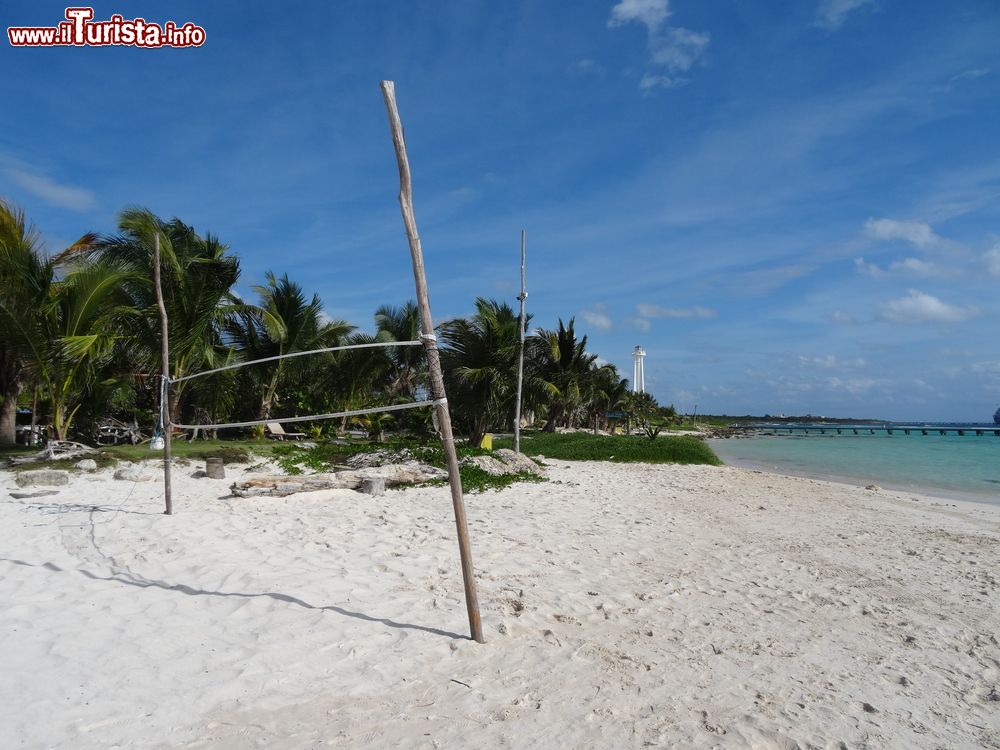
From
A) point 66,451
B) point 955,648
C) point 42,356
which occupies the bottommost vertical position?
point 955,648

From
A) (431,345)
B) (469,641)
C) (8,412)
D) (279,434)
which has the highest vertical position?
(431,345)

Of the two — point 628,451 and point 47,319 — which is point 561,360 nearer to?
point 628,451

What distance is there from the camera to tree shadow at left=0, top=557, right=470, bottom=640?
11.9 feet

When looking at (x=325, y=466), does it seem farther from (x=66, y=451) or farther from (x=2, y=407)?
(x=2, y=407)

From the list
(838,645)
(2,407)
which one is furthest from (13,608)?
(2,407)

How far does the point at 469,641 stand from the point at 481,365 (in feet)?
42.8

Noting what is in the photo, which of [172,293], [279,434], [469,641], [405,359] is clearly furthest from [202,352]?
[469,641]

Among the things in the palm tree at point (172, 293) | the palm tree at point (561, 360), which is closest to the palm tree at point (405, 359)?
the palm tree at point (561, 360)

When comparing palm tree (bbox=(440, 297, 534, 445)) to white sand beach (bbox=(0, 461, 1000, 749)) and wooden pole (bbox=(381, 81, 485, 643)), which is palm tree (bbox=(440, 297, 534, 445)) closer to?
white sand beach (bbox=(0, 461, 1000, 749))

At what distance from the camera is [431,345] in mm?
3646

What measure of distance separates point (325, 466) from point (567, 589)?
6.95 metres

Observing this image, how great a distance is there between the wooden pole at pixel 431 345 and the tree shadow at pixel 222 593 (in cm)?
32

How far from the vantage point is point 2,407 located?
11.2m

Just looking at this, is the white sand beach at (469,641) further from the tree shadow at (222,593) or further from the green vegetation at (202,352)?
the green vegetation at (202,352)
